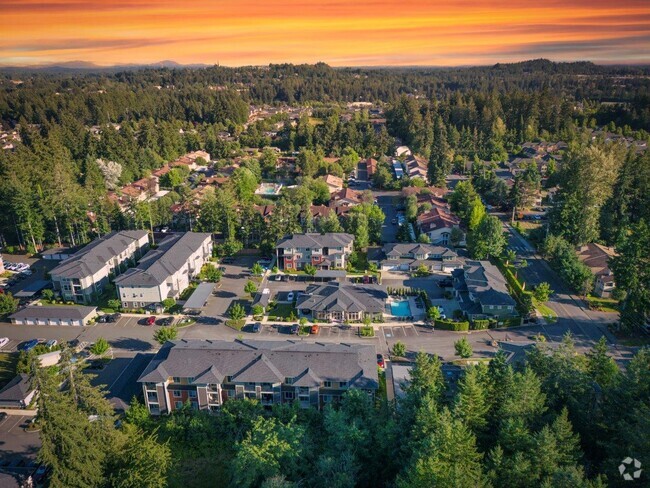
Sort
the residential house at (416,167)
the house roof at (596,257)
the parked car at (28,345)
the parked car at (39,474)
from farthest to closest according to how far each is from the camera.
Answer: the residential house at (416,167)
the house roof at (596,257)
the parked car at (28,345)
the parked car at (39,474)

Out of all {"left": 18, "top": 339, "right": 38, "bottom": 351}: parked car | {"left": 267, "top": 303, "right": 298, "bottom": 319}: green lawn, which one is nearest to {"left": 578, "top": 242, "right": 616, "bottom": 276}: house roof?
{"left": 267, "top": 303, "right": 298, "bottom": 319}: green lawn

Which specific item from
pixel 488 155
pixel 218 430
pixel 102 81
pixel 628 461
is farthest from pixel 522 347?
pixel 102 81

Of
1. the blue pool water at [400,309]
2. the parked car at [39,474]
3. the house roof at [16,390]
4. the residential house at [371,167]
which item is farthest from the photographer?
the residential house at [371,167]

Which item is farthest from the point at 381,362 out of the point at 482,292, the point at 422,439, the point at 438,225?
the point at 438,225

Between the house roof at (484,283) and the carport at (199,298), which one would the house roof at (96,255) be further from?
the house roof at (484,283)

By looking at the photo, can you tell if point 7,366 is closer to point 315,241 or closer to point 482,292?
point 315,241

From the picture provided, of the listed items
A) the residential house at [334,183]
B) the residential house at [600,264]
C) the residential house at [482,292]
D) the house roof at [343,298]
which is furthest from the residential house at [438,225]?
the residential house at [334,183]

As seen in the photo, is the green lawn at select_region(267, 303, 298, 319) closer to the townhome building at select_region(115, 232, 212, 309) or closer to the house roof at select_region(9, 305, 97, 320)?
the townhome building at select_region(115, 232, 212, 309)
